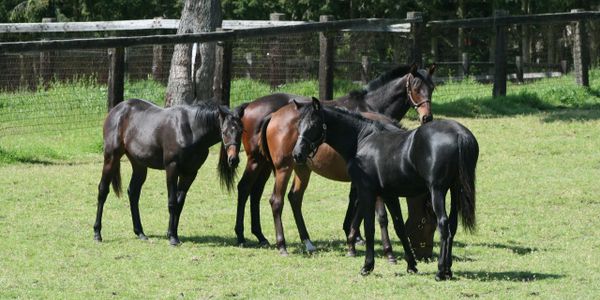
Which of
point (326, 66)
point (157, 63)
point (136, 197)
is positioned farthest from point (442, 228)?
point (157, 63)

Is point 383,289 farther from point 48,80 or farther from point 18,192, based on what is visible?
point 48,80

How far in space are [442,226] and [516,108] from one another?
13.9 m

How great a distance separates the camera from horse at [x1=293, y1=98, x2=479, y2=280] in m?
9.44

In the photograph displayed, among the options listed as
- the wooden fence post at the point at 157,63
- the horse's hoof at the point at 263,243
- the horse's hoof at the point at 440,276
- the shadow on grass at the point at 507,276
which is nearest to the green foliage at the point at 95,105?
the wooden fence post at the point at 157,63

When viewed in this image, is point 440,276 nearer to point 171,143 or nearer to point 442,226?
point 442,226

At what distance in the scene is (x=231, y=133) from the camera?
11.6 metres

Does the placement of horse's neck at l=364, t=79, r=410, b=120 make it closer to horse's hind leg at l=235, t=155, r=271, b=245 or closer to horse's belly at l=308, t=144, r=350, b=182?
horse's belly at l=308, t=144, r=350, b=182

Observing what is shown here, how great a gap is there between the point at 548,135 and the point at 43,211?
9413 mm

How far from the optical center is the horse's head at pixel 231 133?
11.5 metres

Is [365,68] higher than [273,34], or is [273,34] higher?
[273,34]

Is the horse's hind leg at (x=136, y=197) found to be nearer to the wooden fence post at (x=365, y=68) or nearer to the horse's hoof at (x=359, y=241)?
the horse's hoof at (x=359, y=241)

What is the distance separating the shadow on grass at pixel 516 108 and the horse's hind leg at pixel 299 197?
10.2 m

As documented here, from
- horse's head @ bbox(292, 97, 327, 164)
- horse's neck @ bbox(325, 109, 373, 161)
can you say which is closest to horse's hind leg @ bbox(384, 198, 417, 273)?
horse's neck @ bbox(325, 109, 373, 161)

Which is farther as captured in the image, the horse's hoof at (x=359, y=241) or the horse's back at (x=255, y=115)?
the horse's back at (x=255, y=115)
